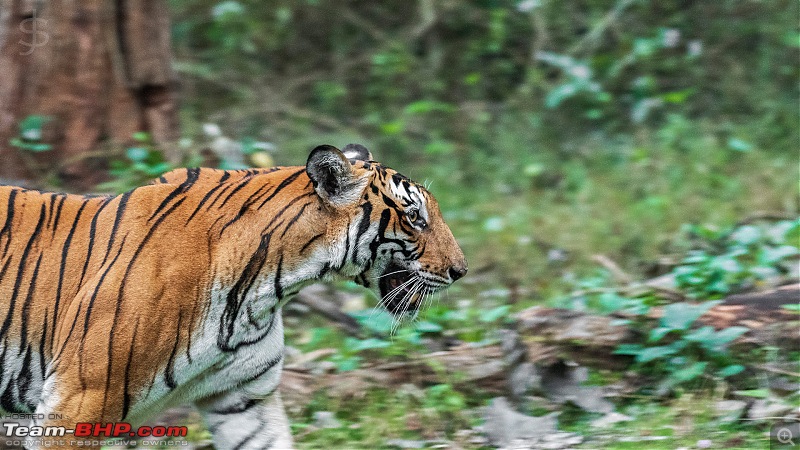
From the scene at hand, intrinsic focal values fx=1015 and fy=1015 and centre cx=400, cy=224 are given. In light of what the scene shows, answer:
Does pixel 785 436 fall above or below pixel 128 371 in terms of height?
below

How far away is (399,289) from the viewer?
11.3 feet

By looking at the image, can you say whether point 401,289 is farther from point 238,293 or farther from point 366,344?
point 366,344

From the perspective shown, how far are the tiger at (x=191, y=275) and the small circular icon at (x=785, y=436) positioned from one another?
1432 mm

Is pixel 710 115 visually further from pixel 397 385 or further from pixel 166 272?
pixel 166 272

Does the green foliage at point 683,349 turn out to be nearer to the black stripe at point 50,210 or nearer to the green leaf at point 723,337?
the green leaf at point 723,337

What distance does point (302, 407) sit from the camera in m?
4.40

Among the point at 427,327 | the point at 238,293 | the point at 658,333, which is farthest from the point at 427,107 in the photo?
the point at 238,293

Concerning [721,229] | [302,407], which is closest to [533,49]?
[721,229]

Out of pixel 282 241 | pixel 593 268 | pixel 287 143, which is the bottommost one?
pixel 282 241

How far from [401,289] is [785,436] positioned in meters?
1.62

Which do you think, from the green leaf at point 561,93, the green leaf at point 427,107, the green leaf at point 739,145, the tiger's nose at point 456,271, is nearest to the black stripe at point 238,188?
the tiger's nose at point 456,271

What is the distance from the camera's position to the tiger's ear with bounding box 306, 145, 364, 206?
3.22 meters

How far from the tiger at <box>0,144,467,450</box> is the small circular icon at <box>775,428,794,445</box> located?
1432 millimetres

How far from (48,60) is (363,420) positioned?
2676 mm
